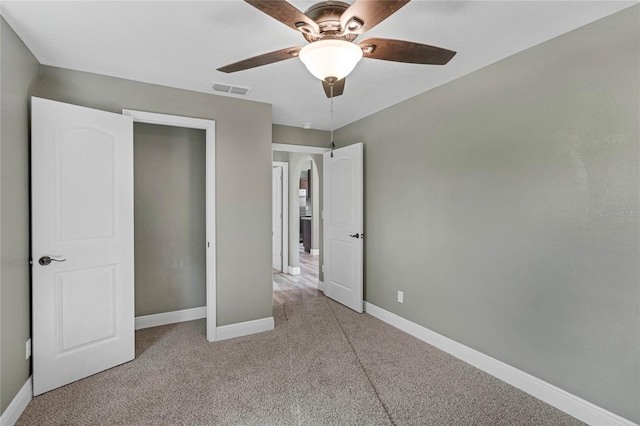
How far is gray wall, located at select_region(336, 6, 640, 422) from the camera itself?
72.9 inches

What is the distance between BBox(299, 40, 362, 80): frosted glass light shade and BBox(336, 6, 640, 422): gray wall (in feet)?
5.13

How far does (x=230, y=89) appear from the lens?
3045mm

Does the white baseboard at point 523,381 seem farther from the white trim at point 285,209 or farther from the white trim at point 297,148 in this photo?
the white trim at point 285,209

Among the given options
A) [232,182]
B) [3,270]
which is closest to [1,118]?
[3,270]

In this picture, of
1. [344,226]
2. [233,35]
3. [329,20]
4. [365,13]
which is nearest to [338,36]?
[329,20]

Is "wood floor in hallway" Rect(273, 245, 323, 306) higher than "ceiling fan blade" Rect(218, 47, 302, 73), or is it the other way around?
"ceiling fan blade" Rect(218, 47, 302, 73)

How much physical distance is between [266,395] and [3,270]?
1.80m

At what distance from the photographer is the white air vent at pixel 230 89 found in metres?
2.94

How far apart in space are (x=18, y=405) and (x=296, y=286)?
3.54 meters

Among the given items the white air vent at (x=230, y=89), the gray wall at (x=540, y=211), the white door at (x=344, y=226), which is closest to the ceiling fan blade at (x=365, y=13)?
the gray wall at (x=540, y=211)

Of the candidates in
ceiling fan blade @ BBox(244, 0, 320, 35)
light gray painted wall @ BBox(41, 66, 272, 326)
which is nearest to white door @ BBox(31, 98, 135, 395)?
light gray painted wall @ BBox(41, 66, 272, 326)

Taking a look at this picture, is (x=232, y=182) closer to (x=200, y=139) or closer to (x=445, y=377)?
(x=200, y=139)

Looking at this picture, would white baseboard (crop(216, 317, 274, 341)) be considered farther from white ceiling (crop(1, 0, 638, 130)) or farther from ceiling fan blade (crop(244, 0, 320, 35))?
ceiling fan blade (crop(244, 0, 320, 35))

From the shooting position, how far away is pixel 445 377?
247cm
